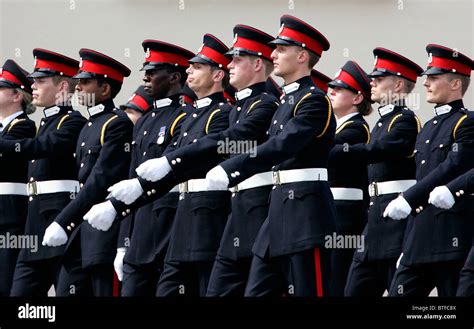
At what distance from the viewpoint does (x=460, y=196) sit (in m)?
10.2

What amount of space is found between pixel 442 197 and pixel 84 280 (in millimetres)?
2701

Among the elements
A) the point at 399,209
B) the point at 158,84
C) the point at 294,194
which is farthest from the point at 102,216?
the point at 399,209

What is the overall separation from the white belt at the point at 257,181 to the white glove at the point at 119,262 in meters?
1.23

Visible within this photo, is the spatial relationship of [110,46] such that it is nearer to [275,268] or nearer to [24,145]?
[24,145]

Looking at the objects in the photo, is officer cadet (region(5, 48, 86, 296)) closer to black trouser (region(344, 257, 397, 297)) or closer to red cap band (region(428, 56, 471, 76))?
black trouser (region(344, 257, 397, 297))

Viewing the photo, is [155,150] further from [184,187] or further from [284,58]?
[284,58]

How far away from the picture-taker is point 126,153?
11.4 m

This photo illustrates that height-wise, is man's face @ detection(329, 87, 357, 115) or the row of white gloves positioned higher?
man's face @ detection(329, 87, 357, 115)

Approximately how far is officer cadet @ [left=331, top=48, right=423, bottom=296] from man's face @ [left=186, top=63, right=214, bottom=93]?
44.2 inches

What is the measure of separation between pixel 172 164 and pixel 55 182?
1.86m

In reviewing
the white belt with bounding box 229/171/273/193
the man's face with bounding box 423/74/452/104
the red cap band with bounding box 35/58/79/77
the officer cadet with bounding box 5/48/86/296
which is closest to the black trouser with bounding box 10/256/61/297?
the officer cadet with bounding box 5/48/86/296

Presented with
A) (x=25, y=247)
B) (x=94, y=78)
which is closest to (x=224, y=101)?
(x=94, y=78)

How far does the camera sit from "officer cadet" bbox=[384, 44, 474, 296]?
34.0 ft

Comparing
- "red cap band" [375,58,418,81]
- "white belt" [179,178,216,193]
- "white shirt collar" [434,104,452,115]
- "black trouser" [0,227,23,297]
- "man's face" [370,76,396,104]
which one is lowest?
"black trouser" [0,227,23,297]
